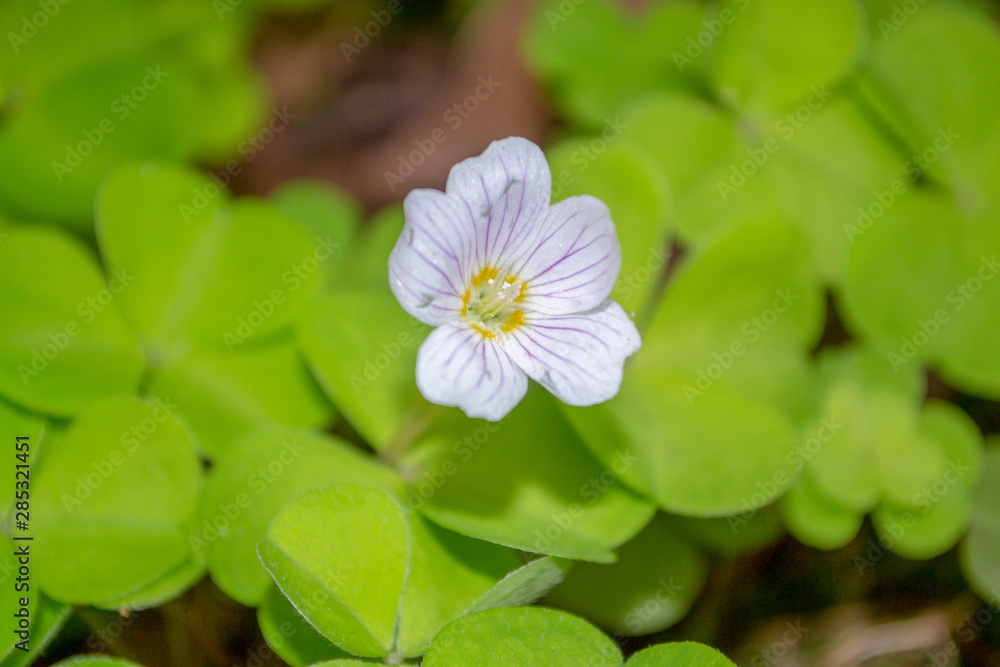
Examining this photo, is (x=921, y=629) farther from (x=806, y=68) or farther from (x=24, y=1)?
(x=24, y=1)

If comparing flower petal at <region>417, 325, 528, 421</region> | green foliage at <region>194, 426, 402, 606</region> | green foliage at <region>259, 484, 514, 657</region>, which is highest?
flower petal at <region>417, 325, 528, 421</region>

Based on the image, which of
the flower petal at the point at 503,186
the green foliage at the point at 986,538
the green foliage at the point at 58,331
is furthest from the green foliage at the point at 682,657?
the green foliage at the point at 58,331

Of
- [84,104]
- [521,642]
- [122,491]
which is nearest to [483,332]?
[521,642]

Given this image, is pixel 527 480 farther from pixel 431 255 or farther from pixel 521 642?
pixel 431 255

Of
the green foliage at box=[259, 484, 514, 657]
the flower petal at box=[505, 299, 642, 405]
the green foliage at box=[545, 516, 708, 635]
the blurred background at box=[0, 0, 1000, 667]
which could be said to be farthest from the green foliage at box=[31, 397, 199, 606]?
the green foliage at box=[545, 516, 708, 635]

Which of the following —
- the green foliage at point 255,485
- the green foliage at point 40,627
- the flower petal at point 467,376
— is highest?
the flower petal at point 467,376

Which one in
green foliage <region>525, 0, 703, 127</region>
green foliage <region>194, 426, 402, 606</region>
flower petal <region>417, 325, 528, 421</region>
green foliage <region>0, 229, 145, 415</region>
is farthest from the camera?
green foliage <region>525, 0, 703, 127</region>

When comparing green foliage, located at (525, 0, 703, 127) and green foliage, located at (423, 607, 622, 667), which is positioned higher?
green foliage, located at (525, 0, 703, 127)

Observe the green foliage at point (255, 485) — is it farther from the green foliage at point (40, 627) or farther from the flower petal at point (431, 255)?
the flower petal at point (431, 255)

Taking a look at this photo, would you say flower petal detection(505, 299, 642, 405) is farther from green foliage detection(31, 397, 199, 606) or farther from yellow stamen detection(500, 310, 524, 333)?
green foliage detection(31, 397, 199, 606)

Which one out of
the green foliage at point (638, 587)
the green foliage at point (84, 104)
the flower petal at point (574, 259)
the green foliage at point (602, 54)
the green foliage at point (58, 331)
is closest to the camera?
the flower petal at point (574, 259)
